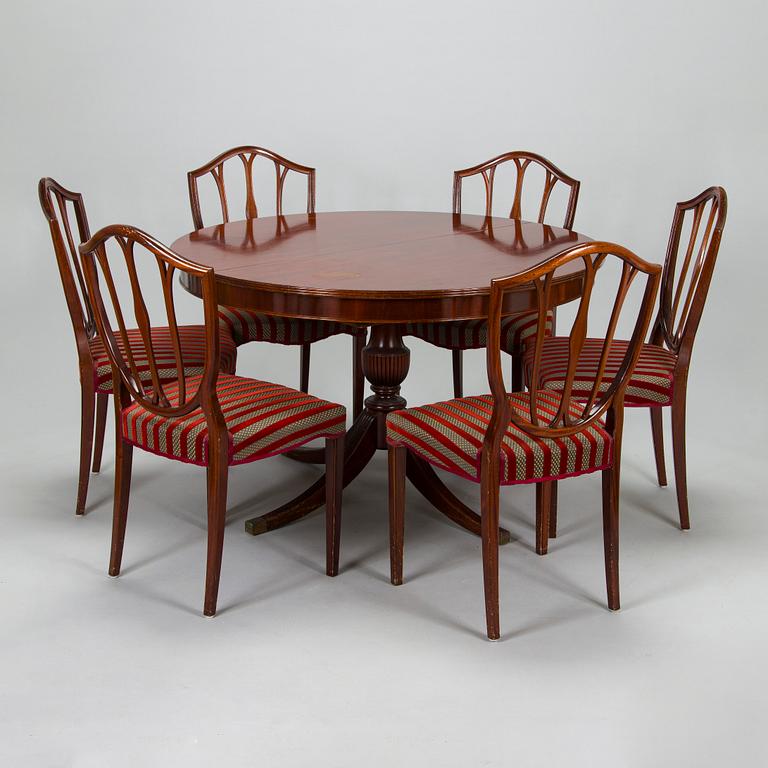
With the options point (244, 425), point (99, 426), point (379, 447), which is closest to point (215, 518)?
point (244, 425)

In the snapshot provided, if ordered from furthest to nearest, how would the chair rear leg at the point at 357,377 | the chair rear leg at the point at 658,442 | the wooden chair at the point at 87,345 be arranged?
the chair rear leg at the point at 357,377
the chair rear leg at the point at 658,442
the wooden chair at the point at 87,345

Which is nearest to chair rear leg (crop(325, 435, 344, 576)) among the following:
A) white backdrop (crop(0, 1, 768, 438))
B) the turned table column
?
the turned table column

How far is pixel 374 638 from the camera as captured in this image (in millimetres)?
2660

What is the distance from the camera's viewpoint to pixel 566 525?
11.0ft

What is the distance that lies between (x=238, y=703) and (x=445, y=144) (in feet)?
11.7

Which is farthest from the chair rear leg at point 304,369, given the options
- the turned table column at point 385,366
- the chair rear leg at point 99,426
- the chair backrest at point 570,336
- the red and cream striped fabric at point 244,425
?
the chair backrest at point 570,336

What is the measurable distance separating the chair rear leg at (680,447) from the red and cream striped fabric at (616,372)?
0.04 metres

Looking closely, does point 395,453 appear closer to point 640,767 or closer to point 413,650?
point 413,650

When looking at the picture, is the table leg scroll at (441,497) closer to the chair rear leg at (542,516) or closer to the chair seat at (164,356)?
the chair rear leg at (542,516)

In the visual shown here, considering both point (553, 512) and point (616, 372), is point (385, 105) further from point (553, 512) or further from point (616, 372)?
point (553, 512)

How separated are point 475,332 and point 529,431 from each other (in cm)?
114

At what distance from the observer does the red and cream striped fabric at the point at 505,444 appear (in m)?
2.59

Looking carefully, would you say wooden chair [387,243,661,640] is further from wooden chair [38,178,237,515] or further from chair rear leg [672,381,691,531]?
wooden chair [38,178,237,515]

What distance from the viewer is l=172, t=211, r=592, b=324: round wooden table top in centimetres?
267
